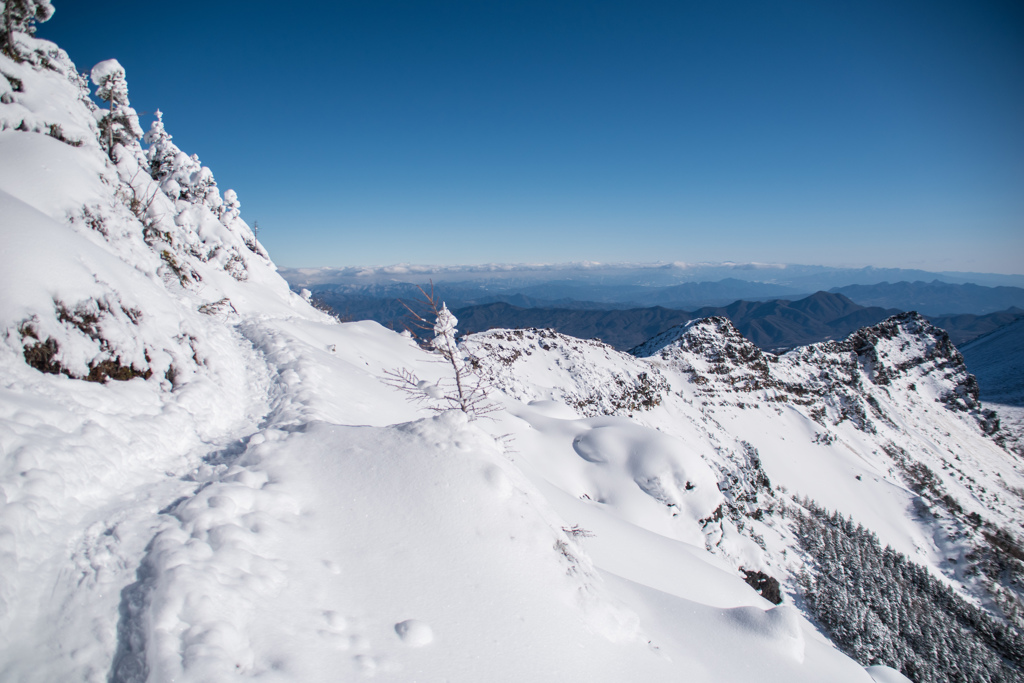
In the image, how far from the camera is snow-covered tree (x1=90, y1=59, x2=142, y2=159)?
23.9 m

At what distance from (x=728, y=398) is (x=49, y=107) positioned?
2458 inches

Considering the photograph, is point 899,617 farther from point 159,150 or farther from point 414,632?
point 159,150

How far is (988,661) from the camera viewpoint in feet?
73.2

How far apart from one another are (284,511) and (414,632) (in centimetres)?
253

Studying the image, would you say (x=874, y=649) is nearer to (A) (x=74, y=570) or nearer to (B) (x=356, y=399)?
(B) (x=356, y=399)

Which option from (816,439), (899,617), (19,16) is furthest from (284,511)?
(816,439)

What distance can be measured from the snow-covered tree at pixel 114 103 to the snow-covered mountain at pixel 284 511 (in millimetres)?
212

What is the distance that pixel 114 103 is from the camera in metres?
25.5

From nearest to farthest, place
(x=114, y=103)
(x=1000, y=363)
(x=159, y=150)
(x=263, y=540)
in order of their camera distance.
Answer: (x=263, y=540)
(x=114, y=103)
(x=159, y=150)
(x=1000, y=363)

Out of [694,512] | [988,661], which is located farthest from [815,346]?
[694,512]

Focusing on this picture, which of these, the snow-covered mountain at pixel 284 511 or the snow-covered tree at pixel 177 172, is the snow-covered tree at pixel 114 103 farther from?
the snow-covered tree at pixel 177 172

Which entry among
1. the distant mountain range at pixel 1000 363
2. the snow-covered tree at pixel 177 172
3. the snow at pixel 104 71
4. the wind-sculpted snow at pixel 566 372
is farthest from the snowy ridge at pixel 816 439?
the distant mountain range at pixel 1000 363

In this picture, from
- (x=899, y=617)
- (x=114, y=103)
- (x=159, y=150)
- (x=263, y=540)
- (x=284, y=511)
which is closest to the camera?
(x=263, y=540)

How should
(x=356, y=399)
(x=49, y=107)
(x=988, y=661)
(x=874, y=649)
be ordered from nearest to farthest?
(x=356, y=399) < (x=49, y=107) < (x=874, y=649) < (x=988, y=661)
